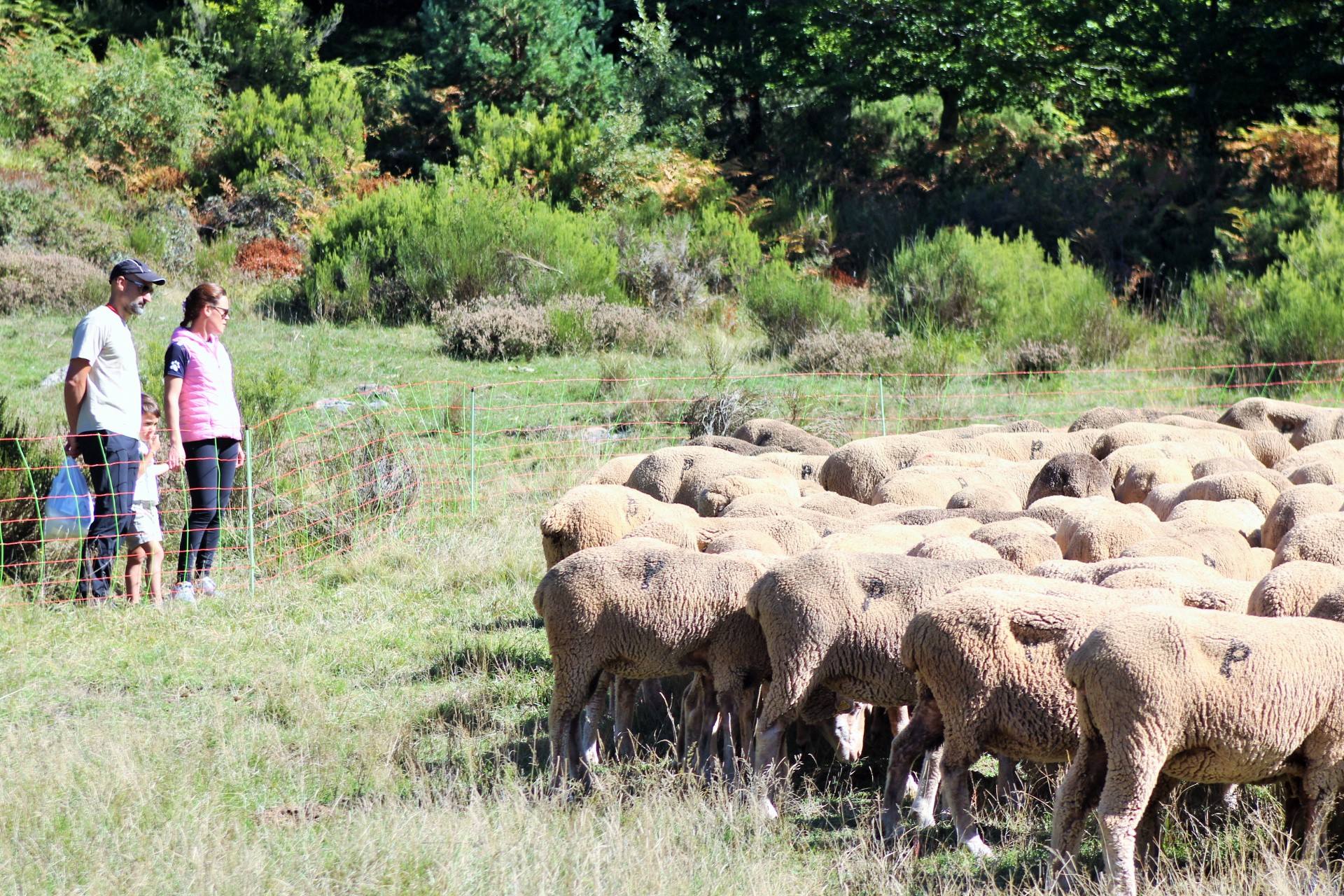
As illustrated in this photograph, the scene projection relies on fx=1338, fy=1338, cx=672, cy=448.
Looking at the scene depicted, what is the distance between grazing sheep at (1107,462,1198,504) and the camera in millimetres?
8758

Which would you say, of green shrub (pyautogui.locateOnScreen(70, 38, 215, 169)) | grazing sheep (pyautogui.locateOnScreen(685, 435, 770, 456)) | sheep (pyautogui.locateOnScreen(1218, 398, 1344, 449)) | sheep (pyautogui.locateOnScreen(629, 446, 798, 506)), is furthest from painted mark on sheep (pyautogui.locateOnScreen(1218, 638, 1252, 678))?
green shrub (pyautogui.locateOnScreen(70, 38, 215, 169))

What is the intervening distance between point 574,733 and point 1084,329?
13.0 metres

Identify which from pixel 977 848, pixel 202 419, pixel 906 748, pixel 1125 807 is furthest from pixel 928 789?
pixel 202 419

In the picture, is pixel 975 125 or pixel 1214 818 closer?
pixel 1214 818

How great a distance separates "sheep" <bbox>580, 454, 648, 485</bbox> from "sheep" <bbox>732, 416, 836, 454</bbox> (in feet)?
5.58

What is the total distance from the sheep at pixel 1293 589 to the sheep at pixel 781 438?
5.22 metres

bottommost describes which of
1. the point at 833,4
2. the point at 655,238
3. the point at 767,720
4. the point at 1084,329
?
the point at 767,720

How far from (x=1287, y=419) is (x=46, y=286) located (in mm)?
14409

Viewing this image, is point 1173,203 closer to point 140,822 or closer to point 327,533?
point 327,533

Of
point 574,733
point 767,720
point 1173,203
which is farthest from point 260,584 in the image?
point 1173,203

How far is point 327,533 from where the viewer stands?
32.1 ft

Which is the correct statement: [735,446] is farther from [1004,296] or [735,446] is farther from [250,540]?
[1004,296]

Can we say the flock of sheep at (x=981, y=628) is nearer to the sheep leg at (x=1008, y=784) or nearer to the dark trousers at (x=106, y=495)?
the sheep leg at (x=1008, y=784)

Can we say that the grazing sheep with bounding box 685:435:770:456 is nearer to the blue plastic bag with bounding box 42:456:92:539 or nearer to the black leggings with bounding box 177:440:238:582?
the black leggings with bounding box 177:440:238:582
